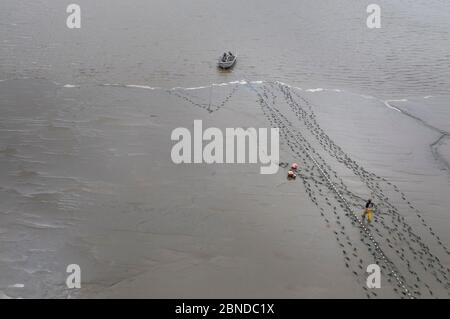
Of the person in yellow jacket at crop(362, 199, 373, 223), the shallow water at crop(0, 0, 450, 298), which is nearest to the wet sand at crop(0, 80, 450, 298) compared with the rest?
the shallow water at crop(0, 0, 450, 298)

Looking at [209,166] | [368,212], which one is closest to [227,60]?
[209,166]

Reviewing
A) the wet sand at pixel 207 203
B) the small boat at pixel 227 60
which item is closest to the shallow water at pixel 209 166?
the wet sand at pixel 207 203

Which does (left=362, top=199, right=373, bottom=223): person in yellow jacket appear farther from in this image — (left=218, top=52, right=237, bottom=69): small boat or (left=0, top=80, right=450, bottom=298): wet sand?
(left=218, top=52, right=237, bottom=69): small boat

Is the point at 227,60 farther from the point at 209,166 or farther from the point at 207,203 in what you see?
the point at 207,203

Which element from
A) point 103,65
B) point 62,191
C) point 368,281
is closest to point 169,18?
point 103,65

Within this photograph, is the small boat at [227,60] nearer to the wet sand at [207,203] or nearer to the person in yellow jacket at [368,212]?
the wet sand at [207,203]
